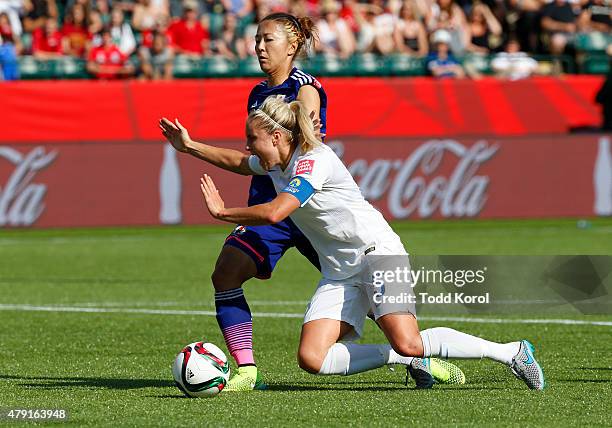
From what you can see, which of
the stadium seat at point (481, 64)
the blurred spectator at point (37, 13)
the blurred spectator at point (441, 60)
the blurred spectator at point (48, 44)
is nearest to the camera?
the blurred spectator at point (48, 44)

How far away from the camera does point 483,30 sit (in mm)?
24734

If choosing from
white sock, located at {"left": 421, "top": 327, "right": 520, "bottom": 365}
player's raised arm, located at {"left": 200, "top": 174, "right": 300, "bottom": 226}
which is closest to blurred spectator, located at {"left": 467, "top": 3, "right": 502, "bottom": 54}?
white sock, located at {"left": 421, "top": 327, "right": 520, "bottom": 365}

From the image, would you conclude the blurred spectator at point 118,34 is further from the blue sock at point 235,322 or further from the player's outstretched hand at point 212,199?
the player's outstretched hand at point 212,199

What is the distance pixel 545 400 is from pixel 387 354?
0.92 meters

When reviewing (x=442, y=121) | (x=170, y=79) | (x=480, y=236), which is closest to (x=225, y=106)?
(x=170, y=79)

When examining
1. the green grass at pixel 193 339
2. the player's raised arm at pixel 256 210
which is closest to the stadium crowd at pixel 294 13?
the green grass at pixel 193 339

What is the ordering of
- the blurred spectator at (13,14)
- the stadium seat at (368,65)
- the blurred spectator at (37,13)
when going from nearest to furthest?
the blurred spectator at (13,14)
the blurred spectator at (37,13)
the stadium seat at (368,65)

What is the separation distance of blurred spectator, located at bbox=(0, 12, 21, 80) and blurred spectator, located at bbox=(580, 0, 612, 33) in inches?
401

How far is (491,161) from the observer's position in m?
20.8

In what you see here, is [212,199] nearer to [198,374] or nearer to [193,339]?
[198,374]

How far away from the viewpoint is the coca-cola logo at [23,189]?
19.3 metres

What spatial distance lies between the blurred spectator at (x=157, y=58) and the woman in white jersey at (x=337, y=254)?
1501 centimetres

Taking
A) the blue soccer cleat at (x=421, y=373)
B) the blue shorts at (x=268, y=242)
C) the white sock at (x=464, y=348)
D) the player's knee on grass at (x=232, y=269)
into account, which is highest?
the blue shorts at (x=268, y=242)

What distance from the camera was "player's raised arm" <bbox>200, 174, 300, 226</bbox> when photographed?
6.64 metres
